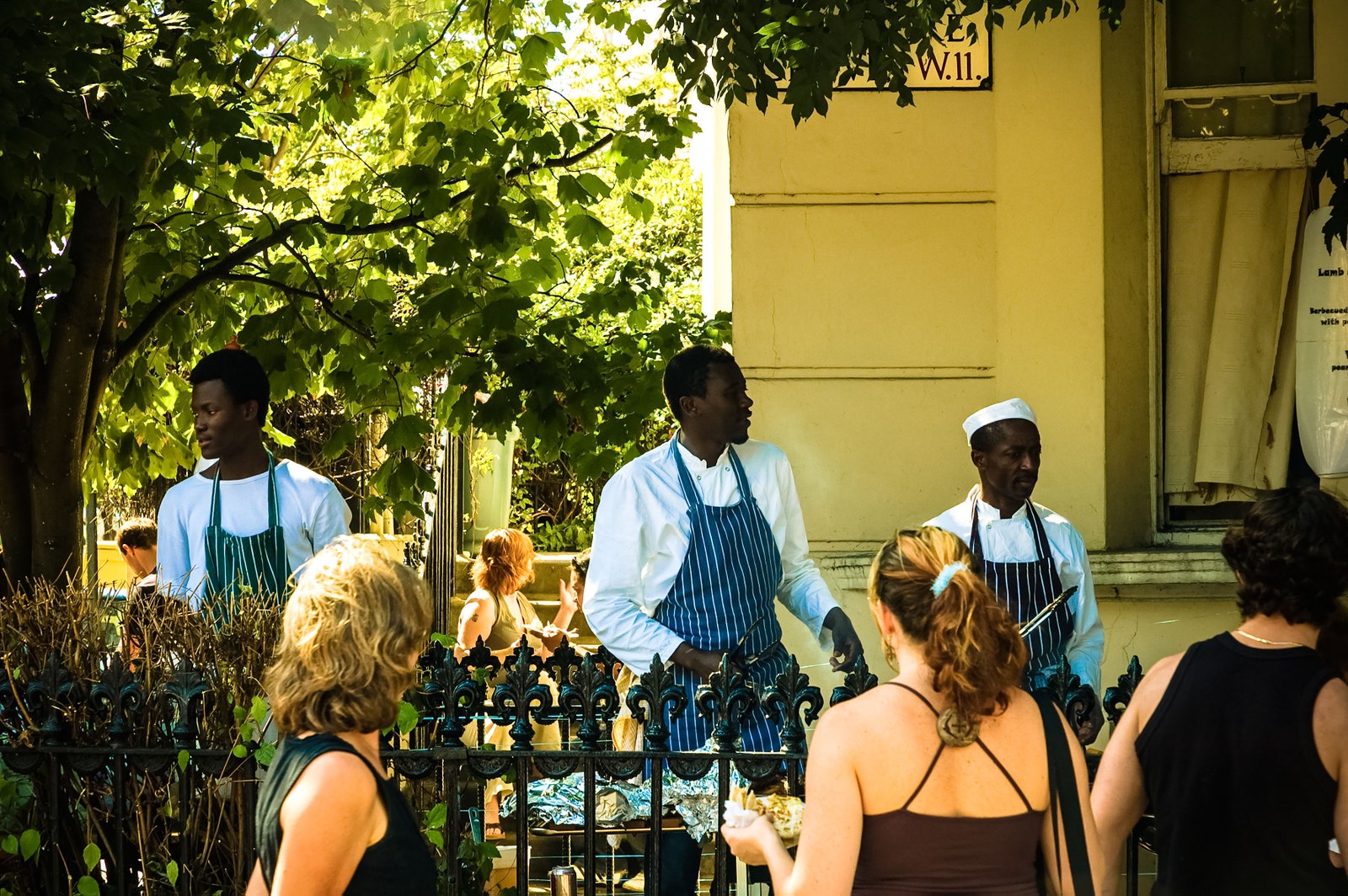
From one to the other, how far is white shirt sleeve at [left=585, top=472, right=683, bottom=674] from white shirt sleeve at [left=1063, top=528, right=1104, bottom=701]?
120cm

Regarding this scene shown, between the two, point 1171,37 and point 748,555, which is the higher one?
point 1171,37

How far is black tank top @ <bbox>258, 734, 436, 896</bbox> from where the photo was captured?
7.67 feet

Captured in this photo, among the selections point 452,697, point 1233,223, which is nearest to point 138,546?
point 452,697

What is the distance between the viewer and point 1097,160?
5688 mm

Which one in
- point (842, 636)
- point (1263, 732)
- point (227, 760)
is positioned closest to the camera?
point (1263, 732)

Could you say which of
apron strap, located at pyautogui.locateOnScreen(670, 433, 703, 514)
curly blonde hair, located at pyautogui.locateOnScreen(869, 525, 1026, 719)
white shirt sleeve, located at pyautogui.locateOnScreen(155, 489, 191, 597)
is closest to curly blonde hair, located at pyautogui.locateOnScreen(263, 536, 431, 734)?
curly blonde hair, located at pyautogui.locateOnScreen(869, 525, 1026, 719)

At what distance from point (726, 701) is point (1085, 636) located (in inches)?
56.5

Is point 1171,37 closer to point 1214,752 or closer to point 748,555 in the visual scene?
point 748,555

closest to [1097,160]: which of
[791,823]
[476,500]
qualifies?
[791,823]

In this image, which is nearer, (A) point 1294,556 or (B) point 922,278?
(A) point 1294,556

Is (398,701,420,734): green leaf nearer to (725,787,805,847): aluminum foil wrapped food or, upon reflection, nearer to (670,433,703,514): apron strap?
(725,787,805,847): aluminum foil wrapped food

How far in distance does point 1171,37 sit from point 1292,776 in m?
3.85

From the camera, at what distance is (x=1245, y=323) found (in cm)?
578

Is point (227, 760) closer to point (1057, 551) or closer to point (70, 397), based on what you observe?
point (1057, 551)
